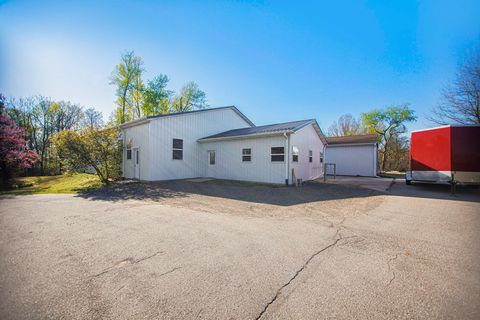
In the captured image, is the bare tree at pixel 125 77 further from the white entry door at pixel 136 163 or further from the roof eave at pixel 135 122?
the white entry door at pixel 136 163

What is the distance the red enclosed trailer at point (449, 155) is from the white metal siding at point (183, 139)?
44.4 ft

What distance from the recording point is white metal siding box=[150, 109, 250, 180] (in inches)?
490

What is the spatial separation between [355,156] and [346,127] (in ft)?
58.9

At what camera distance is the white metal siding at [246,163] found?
450 inches

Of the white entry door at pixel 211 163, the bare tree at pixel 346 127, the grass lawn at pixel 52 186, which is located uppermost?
the bare tree at pixel 346 127

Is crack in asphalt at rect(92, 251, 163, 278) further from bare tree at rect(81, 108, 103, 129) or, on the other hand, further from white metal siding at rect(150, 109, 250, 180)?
bare tree at rect(81, 108, 103, 129)

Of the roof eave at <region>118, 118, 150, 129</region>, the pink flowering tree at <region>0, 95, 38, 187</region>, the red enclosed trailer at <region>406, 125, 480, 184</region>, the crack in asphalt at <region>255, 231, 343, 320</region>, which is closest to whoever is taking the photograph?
the crack in asphalt at <region>255, 231, 343, 320</region>

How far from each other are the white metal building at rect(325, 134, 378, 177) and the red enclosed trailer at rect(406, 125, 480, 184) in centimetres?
783

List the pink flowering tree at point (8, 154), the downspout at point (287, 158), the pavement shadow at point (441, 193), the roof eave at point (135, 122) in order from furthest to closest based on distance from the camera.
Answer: the roof eave at point (135, 122)
the pink flowering tree at point (8, 154)
the downspout at point (287, 158)
the pavement shadow at point (441, 193)

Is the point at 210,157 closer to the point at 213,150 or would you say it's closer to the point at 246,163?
the point at 213,150

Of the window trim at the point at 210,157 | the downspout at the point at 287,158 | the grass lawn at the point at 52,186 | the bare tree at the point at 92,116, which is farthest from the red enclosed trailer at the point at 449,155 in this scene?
the bare tree at the point at 92,116

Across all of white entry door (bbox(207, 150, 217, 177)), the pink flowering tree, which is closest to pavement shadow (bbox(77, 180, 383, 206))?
white entry door (bbox(207, 150, 217, 177))

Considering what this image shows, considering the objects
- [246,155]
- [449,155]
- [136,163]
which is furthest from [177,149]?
[449,155]

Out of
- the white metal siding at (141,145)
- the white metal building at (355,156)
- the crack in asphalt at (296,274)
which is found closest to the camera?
the crack in asphalt at (296,274)
